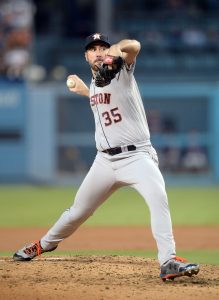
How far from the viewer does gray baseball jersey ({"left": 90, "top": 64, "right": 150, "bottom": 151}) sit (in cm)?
589

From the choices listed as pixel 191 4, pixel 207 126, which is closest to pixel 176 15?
pixel 191 4

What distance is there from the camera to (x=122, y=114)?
591 centimetres

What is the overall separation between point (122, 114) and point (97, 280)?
1.27 meters

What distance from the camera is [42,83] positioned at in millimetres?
17609

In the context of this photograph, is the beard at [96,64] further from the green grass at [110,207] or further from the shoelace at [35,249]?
the green grass at [110,207]

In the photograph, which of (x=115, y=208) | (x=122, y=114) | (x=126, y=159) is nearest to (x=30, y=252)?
(x=126, y=159)

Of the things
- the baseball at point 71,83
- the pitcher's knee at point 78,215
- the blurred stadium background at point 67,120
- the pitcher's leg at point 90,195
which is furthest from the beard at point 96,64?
the blurred stadium background at point 67,120

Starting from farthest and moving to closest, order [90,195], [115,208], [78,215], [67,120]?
[67,120] → [115,208] → [78,215] → [90,195]

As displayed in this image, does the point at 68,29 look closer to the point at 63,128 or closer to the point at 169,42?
the point at 169,42

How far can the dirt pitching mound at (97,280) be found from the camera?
5.28 meters

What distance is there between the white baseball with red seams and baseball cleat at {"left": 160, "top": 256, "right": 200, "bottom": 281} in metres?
0.05

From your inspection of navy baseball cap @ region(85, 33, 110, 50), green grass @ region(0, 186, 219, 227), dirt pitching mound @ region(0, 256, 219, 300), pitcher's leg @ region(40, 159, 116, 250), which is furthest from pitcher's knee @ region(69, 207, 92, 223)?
green grass @ region(0, 186, 219, 227)

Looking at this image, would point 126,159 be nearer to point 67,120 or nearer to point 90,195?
point 90,195

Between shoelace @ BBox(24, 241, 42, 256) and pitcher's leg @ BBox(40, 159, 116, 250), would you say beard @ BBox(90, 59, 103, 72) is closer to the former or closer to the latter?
pitcher's leg @ BBox(40, 159, 116, 250)
